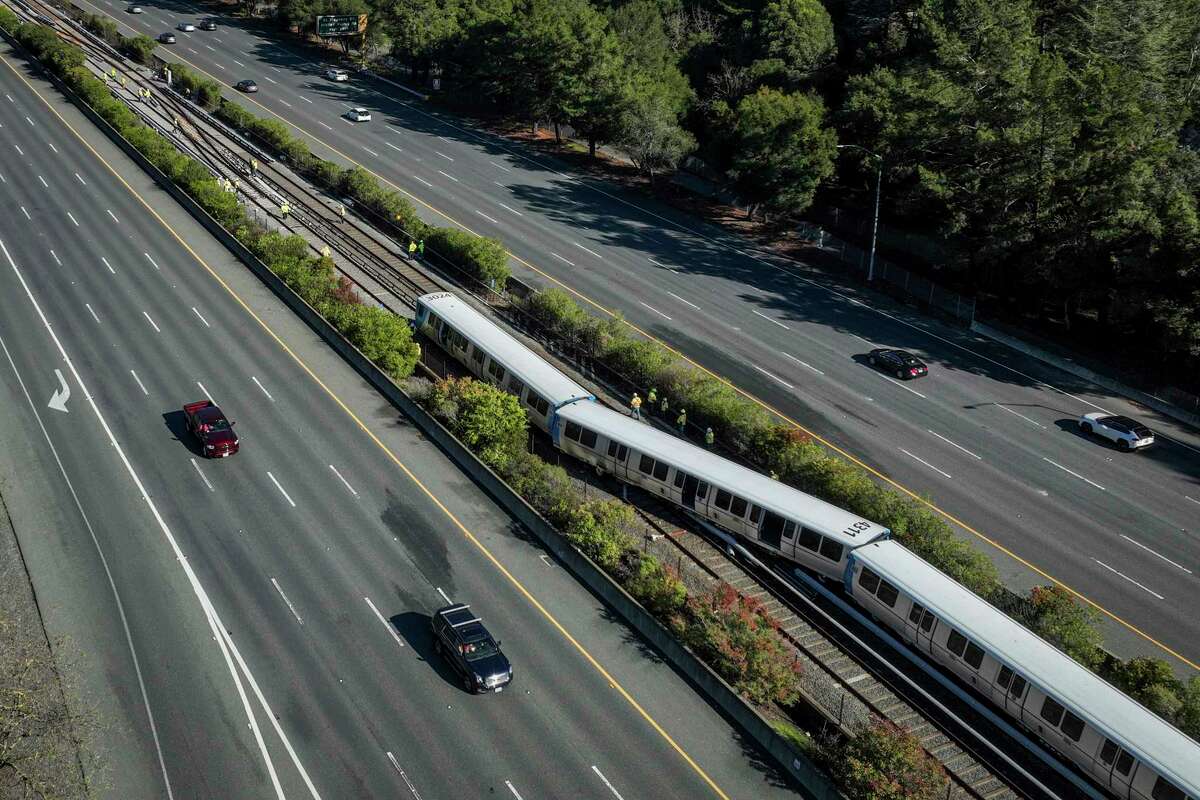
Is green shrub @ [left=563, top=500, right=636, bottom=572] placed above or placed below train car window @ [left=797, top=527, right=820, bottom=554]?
below

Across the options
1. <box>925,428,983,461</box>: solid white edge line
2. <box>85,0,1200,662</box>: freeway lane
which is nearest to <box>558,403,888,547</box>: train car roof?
<box>85,0,1200,662</box>: freeway lane

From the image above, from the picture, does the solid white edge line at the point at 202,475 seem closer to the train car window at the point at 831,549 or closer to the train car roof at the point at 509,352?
the train car roof at the point at 509,352

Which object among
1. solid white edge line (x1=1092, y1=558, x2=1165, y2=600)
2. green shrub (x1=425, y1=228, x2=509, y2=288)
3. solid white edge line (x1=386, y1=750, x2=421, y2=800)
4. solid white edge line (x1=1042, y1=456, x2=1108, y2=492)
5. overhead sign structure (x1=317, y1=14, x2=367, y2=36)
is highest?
overhead sign structure (x1=317, y1=14, x2=367, y2=36)

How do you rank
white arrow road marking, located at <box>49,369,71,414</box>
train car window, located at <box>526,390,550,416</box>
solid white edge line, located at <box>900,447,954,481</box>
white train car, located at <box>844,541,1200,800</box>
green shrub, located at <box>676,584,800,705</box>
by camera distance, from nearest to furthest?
1. white train car, located at <box>844,541,1200,800</box>
2. green shrub, located at <box>676,584,800,705</box>
3. train car window, located at <box>526,390,550,416</box>
4. white arrow road marking, located at <box>49,369,71,414</box>
5. solid white edge line, located at <box>900,447,954,481</box>

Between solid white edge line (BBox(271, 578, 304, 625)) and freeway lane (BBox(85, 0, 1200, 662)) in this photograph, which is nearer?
solid white edge line (BBox(271, 578, 304, 625))

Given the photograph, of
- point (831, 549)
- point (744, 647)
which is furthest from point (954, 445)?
point (744, 647)

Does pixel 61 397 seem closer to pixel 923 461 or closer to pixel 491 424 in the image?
pixel 491 424

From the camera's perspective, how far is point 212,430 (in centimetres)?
4519

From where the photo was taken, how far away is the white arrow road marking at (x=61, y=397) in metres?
48.5

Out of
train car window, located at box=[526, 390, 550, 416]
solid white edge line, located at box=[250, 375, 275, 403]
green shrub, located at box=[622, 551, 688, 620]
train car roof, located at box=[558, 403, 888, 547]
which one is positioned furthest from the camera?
solid white edge line, located at box=[250, 375, 275, 403]

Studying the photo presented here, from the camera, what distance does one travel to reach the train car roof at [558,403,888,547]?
38.8 metres

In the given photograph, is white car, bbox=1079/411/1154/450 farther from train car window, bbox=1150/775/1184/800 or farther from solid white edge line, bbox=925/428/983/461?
train car window, bbox=1150/775/1184/800

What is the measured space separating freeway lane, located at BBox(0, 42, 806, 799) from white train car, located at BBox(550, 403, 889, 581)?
5628 mm

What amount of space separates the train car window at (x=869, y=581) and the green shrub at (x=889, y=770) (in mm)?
7249
